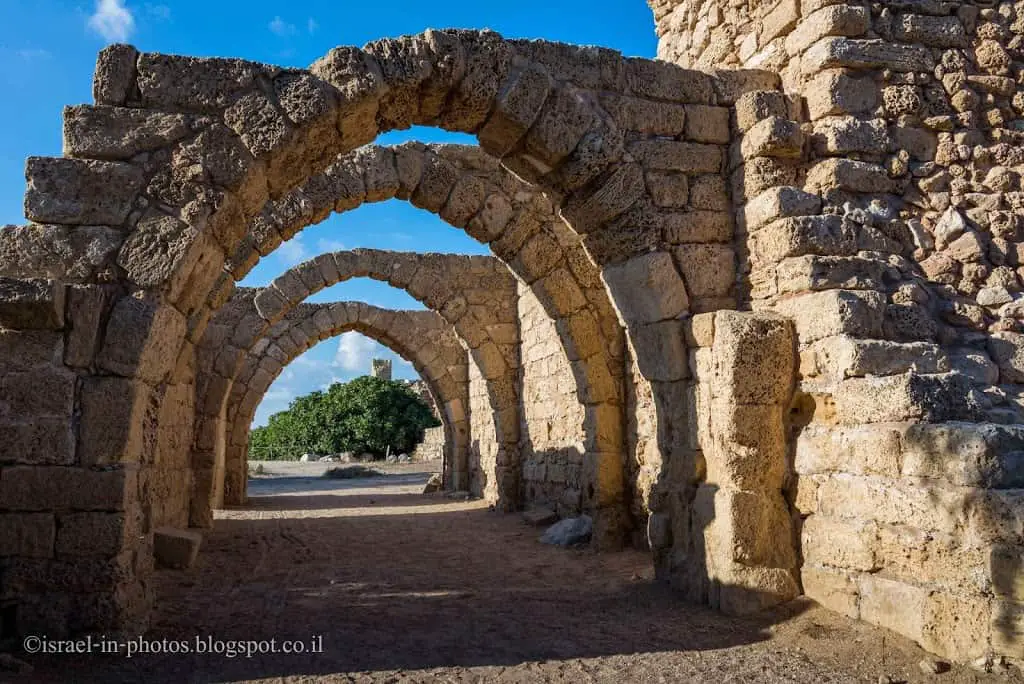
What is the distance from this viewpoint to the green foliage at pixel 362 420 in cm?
2523

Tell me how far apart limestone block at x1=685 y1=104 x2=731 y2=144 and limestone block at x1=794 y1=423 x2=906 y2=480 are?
77.8 inches

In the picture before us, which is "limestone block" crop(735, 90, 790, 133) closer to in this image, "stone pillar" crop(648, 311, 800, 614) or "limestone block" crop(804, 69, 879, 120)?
"limestone block" crop(804, 69, 879, 120)

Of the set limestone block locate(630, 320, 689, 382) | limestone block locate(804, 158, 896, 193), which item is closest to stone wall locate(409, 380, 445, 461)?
limestone block locate(630, 320, 689, 382)

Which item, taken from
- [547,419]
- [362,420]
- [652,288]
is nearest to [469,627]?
[652,288]

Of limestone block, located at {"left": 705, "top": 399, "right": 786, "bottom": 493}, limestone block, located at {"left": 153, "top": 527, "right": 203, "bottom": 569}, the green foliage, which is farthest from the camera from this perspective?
the green foliage

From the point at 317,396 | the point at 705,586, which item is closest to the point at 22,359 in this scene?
the point at 705,586

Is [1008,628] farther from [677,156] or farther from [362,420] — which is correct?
[362,420]

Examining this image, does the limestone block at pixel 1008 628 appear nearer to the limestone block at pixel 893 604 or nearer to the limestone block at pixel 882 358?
the limestone block at pixel 893 604

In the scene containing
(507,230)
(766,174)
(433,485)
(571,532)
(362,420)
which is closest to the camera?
(766,174)

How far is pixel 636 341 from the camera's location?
16.3 ft

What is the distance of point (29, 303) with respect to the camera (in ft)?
12.0

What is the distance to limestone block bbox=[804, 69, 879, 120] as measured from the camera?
4.67 meters

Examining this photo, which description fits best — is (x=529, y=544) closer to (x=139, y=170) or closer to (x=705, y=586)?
(x=705, y=586)

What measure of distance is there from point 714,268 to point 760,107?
41.4 inches
